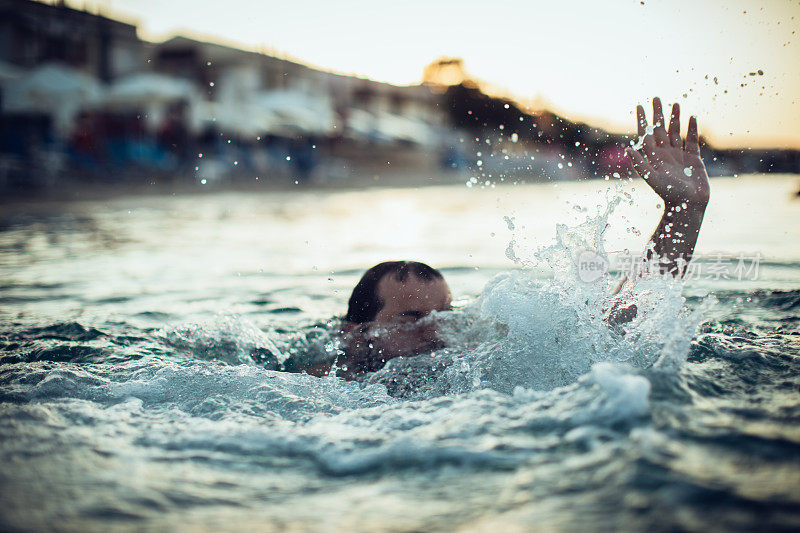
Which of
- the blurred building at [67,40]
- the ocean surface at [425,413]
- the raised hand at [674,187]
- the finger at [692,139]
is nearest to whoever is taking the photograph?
the ocean surface at [425,413]

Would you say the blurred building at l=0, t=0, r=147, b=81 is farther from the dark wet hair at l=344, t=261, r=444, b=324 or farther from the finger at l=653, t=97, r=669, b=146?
the finger at l=653, t=97, r=669, b=146

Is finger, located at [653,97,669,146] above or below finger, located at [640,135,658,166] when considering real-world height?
above

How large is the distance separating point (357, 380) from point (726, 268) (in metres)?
4.50

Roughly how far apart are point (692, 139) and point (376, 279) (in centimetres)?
164

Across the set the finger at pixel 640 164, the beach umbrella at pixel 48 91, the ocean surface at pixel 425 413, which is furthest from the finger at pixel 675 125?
the beach umbrella at pixel 48 91

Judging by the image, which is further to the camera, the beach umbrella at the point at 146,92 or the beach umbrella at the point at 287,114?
the beach umbrella at the point at 287,114

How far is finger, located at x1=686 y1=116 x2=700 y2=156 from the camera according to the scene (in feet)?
9.78

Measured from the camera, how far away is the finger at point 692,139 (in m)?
2.98

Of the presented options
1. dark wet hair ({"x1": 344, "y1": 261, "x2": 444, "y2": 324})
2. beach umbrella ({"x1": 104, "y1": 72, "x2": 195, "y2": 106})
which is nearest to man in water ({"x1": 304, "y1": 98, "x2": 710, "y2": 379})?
dark wet hair ({"x1": 344, "y1": 261, "x2": 444, "y2": 324})

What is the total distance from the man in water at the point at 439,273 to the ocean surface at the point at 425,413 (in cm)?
12

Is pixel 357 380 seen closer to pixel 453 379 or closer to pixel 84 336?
pixel 453 379

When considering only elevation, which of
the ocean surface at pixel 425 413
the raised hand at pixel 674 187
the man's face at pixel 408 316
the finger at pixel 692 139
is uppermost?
the finger at pixel 692 139

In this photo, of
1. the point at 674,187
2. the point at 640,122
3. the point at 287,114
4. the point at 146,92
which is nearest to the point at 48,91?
the point at 146,92

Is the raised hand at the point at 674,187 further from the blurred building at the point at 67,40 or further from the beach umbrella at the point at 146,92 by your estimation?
the blurred building at the point at 67,40
